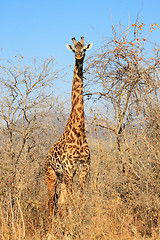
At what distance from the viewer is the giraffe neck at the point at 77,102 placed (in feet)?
21.6

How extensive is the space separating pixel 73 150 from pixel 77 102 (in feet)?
3.27

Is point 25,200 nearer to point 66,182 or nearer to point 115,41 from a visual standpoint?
point 66,182

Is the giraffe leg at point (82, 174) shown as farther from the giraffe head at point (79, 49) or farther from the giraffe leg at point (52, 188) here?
the giraffe head at point (79, 49)

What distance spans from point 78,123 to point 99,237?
220 centimetres

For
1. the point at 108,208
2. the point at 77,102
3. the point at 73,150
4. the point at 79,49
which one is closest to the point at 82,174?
the point at 73,150

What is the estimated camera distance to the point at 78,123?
6.56 meters

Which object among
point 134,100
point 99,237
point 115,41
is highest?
point 115,41

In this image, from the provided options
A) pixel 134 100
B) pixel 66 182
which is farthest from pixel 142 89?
pixel 66 182

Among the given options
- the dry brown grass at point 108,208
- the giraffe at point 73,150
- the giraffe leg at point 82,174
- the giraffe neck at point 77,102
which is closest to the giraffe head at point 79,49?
the giraffe at point 73,150

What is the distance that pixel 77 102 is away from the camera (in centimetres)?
668

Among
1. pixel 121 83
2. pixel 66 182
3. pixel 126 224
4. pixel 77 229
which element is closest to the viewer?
pixel 77 229

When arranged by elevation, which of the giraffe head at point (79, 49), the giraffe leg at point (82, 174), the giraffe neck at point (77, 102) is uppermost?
the giraffe head at point (79, 49)

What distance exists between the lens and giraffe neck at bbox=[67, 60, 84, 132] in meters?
6.57

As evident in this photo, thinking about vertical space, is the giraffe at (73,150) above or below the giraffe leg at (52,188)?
above
